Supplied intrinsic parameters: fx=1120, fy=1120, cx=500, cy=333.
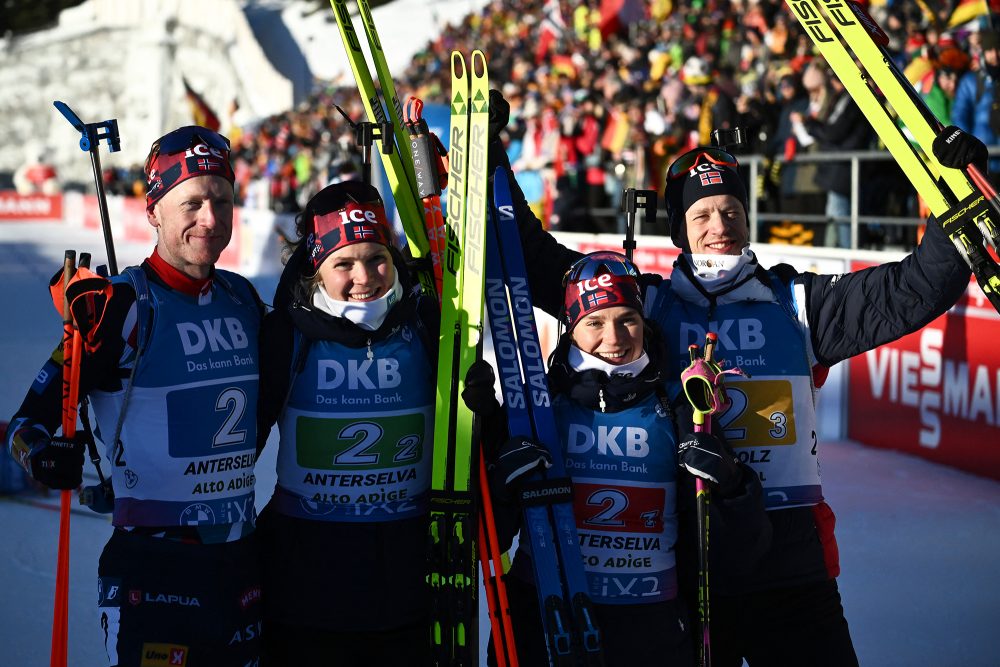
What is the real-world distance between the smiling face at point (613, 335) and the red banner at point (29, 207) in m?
28.1

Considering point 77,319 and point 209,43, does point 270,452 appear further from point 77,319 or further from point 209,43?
point 209,43

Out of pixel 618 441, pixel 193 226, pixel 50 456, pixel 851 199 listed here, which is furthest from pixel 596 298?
pixel 851 199

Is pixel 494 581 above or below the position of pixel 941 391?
below

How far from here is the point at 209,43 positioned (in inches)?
1709

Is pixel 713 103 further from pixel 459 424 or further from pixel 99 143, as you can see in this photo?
pixel 459 424

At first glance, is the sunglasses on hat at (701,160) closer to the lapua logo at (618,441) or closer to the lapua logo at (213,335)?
the lapua logo at (618,441)

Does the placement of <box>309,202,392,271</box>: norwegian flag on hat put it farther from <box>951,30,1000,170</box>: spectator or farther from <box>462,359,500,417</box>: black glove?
<box>951,30,1000,170</box>: spectator

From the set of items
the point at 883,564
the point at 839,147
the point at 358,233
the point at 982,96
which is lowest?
the point at 883,564

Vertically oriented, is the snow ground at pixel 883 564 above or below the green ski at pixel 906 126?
below

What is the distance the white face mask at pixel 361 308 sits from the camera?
8.66ft

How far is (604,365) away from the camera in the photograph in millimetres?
2648

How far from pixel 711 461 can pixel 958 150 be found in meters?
0.90

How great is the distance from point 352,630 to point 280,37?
143ft

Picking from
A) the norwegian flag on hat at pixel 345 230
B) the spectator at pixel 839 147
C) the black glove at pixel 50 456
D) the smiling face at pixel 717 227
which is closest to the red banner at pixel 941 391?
the spectator at pixel 839 147
